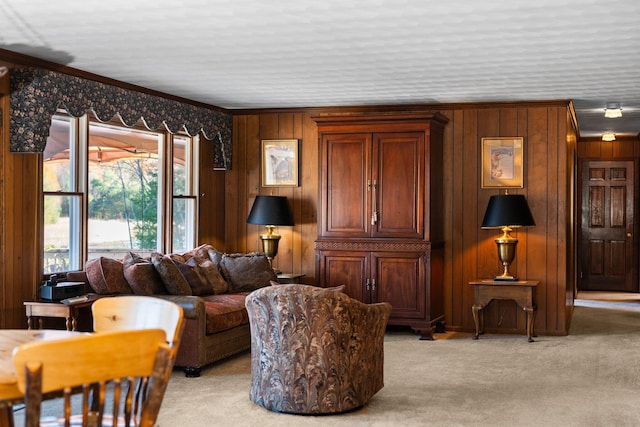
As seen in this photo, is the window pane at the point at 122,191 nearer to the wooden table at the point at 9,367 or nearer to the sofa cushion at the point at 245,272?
the sofa cushion at the point at 245,272

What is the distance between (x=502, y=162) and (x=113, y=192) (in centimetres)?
379

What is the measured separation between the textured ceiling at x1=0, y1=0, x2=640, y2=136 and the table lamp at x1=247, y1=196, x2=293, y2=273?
44.3 inches

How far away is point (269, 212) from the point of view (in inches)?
317

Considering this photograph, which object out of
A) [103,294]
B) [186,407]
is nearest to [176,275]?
[103,294]

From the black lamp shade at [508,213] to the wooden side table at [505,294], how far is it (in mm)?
559

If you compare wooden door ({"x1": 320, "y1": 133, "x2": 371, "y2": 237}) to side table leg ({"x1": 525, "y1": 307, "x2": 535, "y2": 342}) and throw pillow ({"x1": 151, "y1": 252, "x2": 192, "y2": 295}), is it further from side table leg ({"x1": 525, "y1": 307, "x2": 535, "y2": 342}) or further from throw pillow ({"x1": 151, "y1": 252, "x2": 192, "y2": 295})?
throw pillow ({"x1": 151, "y1": 252, "x2": 192, "y2": 295})

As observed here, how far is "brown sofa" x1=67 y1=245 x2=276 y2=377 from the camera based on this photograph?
5758 mm

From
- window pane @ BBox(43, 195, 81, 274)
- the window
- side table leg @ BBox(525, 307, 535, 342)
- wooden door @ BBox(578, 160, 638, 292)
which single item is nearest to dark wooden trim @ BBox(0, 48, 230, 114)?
the window

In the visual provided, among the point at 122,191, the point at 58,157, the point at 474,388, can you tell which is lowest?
the point at 474,388

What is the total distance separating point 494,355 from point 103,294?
3.26 m

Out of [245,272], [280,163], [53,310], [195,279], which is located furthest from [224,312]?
[280,163]

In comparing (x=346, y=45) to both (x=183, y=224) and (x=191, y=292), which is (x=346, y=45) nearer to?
(x=191, y=292)

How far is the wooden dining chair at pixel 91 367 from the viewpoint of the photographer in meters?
1.88

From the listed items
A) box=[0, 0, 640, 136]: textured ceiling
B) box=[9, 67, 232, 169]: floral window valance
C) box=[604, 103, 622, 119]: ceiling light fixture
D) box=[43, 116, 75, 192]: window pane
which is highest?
box=[0, 0, 640, 136]: textured ceiling
